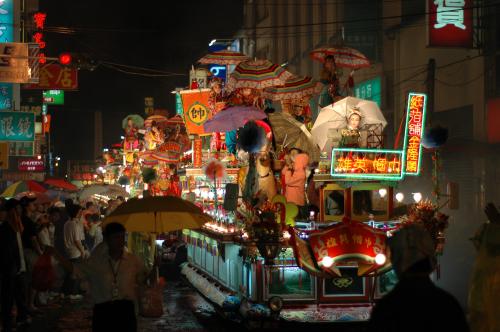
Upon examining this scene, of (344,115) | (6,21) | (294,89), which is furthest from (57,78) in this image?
(344,115)

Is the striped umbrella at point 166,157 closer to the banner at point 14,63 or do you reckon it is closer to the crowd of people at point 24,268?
the banner at point 14,63

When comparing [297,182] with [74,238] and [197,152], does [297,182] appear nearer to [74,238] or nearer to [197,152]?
[74,238]

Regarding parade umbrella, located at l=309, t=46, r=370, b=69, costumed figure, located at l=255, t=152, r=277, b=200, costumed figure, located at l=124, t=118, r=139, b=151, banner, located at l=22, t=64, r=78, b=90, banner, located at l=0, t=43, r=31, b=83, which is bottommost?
costumed figure, located at l=255, t=152, r=277, b=200

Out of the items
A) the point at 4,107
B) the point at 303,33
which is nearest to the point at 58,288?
the point at 4,107

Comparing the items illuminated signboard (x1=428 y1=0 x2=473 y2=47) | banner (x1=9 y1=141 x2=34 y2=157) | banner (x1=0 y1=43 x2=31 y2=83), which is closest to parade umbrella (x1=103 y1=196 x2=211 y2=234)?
banner (x1=0 y1=43 x2=31 y2=83)

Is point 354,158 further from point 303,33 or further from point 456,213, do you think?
point 303,33

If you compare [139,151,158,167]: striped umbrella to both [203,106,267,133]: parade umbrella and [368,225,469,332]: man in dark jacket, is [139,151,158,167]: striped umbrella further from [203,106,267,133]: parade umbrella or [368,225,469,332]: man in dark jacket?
[368,225,469,332]: man in dark jacket

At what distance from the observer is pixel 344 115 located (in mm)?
14938

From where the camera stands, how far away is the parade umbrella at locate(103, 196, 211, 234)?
9859 mm

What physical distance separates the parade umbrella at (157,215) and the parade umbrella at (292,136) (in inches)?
231

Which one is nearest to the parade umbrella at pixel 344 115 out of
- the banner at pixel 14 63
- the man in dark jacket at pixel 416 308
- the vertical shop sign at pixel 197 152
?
the vertical shop sign at pixel 197 152

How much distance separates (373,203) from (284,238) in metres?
2.08

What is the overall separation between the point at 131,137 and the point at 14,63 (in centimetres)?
2002

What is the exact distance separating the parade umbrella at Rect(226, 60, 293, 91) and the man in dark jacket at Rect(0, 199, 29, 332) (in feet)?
16.4
